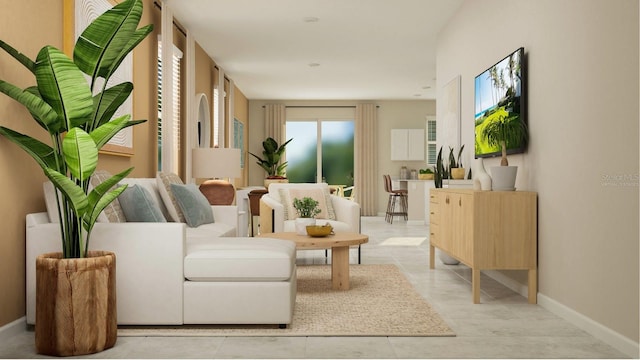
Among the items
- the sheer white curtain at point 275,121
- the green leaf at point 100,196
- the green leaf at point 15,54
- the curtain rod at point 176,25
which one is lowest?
the green leaf at point 100,196

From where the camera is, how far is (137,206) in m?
3.65

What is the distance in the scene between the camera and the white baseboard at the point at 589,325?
2.73 m

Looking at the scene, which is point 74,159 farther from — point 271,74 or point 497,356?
point 271,74

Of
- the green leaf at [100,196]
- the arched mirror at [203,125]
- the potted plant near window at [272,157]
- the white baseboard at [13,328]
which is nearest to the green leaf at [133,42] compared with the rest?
the green leaf at [100,196]

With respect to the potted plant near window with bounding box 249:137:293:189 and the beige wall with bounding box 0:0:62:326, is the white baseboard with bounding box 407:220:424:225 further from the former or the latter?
the beige wall with bounding box 0:0:62:326

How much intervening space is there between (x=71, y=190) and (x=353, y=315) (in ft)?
5.82

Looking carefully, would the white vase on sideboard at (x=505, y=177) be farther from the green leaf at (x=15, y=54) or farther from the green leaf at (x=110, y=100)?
the green leaf at (x=15, y=54)

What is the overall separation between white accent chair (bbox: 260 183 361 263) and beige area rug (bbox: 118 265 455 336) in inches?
34.3

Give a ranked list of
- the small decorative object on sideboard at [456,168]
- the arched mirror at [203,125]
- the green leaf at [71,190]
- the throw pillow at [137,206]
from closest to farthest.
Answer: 1. the green leaf at [71,190]
2. the throw pillow at [137,206]
3. the small decorative object on sideboard at [456,168]
4. the arched mirror at [203,125]

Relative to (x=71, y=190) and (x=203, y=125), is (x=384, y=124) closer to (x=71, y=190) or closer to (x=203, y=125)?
(x=203, y=125)

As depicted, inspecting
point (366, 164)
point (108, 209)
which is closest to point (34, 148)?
point (108, 209)

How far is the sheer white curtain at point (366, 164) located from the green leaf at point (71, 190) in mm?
10773

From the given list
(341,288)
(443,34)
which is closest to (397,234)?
(443,34)

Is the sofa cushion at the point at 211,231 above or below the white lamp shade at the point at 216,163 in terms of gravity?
below
